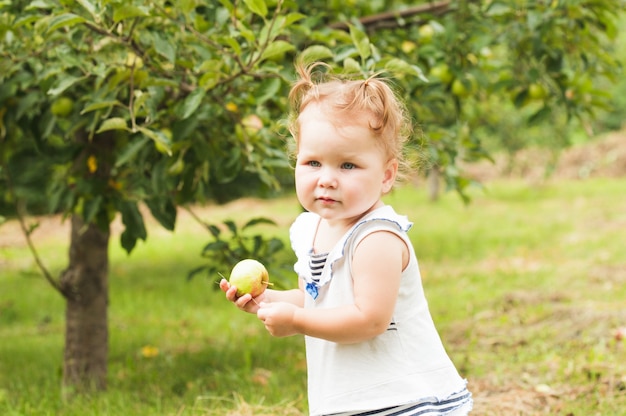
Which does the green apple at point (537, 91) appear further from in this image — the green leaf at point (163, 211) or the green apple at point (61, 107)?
the green apple at point (61, 107)

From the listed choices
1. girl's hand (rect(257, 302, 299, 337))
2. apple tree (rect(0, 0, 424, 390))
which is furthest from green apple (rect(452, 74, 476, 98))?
girl's hand (rect(257, 302, 299, 337))

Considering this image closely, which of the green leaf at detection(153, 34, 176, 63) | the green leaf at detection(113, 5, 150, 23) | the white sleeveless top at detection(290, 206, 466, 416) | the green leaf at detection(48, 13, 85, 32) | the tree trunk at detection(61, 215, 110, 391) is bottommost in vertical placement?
the tree trunk at detection(61, 215, 110, 391)

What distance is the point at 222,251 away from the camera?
2797mm

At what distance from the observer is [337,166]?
5.08 feet

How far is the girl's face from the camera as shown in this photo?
153 cm

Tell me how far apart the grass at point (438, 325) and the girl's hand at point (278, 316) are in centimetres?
123

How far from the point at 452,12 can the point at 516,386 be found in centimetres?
152

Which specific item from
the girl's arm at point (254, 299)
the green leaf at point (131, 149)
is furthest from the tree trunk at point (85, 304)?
the girl's arm at point (254, 299)

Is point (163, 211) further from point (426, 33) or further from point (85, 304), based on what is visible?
point (426, 33)

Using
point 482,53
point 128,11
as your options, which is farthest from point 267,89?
point 482,53

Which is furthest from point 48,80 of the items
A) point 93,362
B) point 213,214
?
point 213,214

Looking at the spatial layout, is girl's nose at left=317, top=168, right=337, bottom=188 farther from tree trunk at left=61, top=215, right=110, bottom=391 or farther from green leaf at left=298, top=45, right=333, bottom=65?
tree trunk at left=61, top=215, right=110, bottom=391

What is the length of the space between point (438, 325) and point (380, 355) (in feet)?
9.25

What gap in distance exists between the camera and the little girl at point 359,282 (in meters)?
1.50
